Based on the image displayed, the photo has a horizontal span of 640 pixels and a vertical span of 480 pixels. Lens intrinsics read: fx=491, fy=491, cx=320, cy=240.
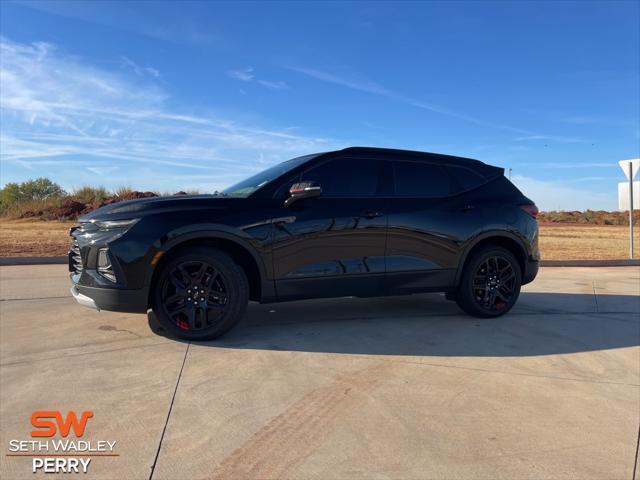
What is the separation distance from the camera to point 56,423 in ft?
9.58

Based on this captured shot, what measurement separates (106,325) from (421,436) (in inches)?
141

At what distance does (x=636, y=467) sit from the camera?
2609mm

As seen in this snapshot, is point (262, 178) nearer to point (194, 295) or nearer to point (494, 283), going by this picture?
point (194, 295)

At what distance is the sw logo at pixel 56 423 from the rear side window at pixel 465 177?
4.33 m

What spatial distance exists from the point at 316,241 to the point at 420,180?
1.50 meters

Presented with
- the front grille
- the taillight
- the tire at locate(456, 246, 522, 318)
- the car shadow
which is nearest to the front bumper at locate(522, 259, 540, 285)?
the tire at locate(456, 246, 522, 318)

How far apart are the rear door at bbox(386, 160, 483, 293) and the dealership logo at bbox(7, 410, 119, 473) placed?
3.13 m

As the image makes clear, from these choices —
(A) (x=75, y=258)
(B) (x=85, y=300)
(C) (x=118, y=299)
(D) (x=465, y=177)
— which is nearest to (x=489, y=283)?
(D) (x=465, y=177)

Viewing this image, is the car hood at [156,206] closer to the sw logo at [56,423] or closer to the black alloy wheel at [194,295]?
the black alloy wheel at [194,295]

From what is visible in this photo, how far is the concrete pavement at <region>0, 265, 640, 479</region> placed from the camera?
8.49ft

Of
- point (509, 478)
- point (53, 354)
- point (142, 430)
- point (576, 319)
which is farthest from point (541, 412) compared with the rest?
point (53, 354)

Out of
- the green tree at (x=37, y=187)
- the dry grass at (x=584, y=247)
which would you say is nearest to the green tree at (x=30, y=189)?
the green tree at (x=37, y=187)

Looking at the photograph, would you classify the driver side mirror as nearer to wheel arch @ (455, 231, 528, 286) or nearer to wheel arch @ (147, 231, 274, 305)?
wheel arch @ (147, 231, 274, 305)

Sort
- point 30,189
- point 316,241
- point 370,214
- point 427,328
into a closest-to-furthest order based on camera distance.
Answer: point 316,241 < point 370,214 < point 427,328 < point 30,189
